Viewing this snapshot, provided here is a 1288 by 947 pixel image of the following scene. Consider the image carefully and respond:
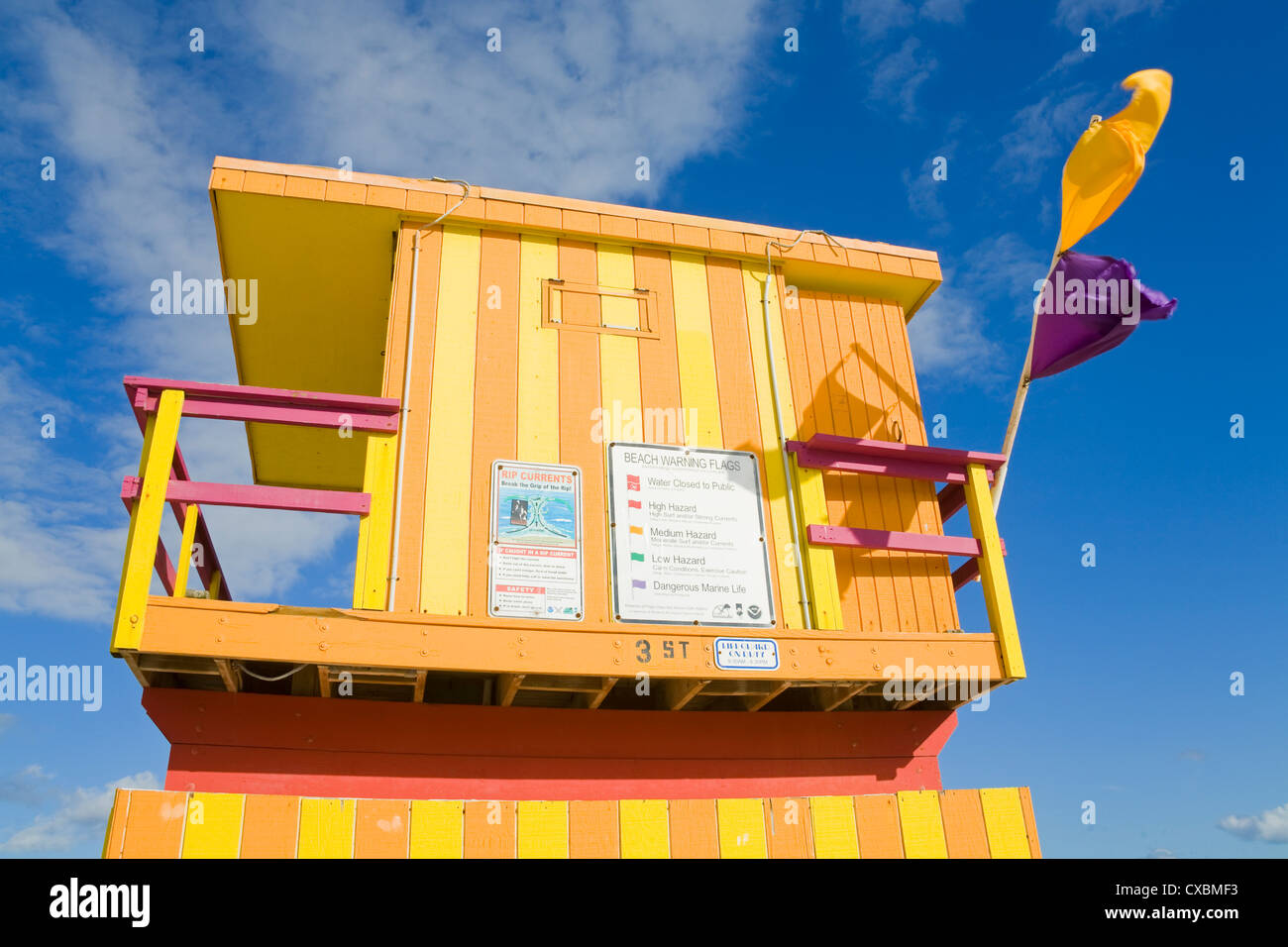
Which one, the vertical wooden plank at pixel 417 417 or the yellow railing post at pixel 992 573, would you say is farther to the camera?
the yellow railing post at pixel 992 573

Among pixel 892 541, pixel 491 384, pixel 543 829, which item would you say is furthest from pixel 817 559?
pixel 543 829

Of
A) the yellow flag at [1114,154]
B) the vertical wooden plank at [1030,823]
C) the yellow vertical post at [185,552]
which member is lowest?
the vertical wooden plank at [1030,823]

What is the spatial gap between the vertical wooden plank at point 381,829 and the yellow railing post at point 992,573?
426cm

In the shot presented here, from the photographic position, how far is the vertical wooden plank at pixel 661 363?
7758 millimetres

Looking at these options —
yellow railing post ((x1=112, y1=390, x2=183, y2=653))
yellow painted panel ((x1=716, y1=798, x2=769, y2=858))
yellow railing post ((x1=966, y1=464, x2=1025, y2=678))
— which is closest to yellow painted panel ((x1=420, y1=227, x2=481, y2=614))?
yellow railing post ((x1=112, y1=390, x2=183, y2=653))

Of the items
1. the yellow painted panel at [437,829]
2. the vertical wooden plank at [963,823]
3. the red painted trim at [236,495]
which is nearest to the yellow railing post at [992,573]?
the vertical wooden plank at [963,823]

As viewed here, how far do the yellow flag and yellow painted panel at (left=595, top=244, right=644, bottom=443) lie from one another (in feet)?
12.0

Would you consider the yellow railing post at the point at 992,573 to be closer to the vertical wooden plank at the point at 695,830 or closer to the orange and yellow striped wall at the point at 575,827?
the orange and yellow striped wall at the point at 575,827

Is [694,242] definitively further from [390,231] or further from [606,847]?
[606,847]

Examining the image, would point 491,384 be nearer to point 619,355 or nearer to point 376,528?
point 619,355

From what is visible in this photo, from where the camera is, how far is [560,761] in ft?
21.6

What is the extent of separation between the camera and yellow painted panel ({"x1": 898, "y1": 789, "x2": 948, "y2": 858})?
5.41m
